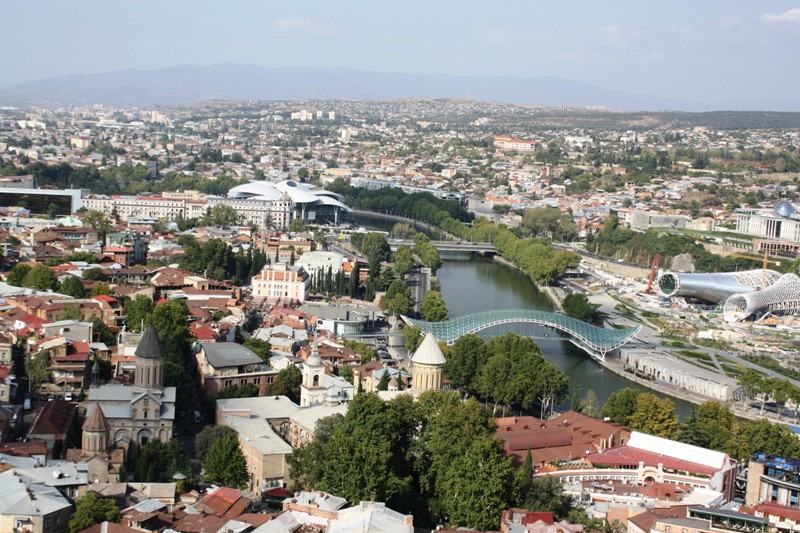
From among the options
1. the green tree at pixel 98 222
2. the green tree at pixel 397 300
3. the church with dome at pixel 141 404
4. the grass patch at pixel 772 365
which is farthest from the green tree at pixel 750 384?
the green tree at pixel 98 222

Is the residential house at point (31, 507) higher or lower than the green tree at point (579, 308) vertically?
higher

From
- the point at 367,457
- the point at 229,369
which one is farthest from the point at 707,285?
the point at 367,457

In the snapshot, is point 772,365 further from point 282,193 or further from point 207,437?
point 282,193

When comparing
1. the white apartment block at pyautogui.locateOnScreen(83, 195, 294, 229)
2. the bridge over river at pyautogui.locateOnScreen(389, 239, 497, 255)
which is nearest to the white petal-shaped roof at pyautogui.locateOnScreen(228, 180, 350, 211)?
the white apartment block at pyautogui.locateOnScreen(83, 195, 294, 229)

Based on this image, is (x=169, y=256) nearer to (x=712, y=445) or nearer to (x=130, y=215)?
(x=130, y=215)

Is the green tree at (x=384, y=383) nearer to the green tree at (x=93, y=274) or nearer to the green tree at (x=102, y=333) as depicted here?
the green tree at (x=102, y=333)

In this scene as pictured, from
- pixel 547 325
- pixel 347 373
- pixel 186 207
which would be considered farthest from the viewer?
pixel 186 207
